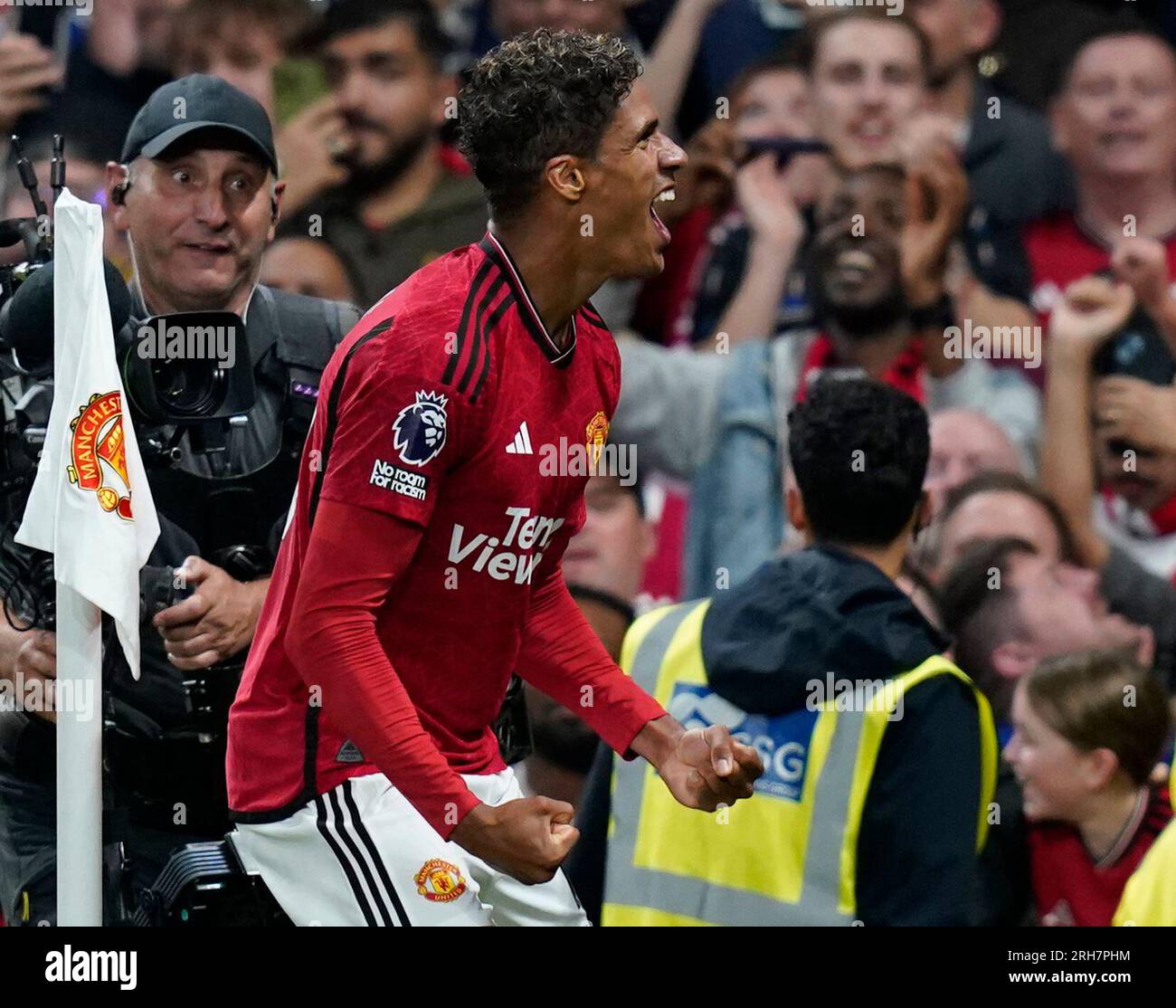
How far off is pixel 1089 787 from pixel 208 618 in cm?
198

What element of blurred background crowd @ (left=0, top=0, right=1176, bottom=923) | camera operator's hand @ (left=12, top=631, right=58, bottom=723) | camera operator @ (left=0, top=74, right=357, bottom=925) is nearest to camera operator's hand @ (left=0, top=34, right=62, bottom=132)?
blurred background crowd @ (left=0, top=0, right=1176, bottom=923)

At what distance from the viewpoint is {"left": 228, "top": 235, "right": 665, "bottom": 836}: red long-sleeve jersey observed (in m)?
2.28

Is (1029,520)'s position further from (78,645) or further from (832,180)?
(78,645)

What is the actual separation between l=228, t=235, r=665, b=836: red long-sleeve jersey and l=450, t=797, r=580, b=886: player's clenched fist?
41 mm

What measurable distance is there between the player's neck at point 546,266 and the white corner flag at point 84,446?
622 millimetres

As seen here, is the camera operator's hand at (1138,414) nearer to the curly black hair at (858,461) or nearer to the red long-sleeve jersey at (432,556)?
the curly black hair at (858,461)

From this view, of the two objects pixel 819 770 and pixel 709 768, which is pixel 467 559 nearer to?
pixel 709 768

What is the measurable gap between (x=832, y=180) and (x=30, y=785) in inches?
92.8

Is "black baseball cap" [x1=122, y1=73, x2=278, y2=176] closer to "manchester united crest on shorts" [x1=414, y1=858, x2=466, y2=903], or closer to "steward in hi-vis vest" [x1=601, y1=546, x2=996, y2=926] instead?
"steward in hi-vis vest" [x1=601, y1=546, x2=996, y2=926]

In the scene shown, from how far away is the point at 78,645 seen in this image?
270cm

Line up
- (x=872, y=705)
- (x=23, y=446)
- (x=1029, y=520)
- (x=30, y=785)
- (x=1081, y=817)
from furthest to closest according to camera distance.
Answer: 1. (x=1029, y=520)
2. (x=1081, y=817)
3. (x=30, y=785)
4. (x=23, y=446)
5. (x=872, y=705)

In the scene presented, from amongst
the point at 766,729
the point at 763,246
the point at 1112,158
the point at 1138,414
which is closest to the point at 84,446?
the point at 766,729

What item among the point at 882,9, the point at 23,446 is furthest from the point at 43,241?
the point at 882,9

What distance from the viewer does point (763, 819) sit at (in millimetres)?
3014
